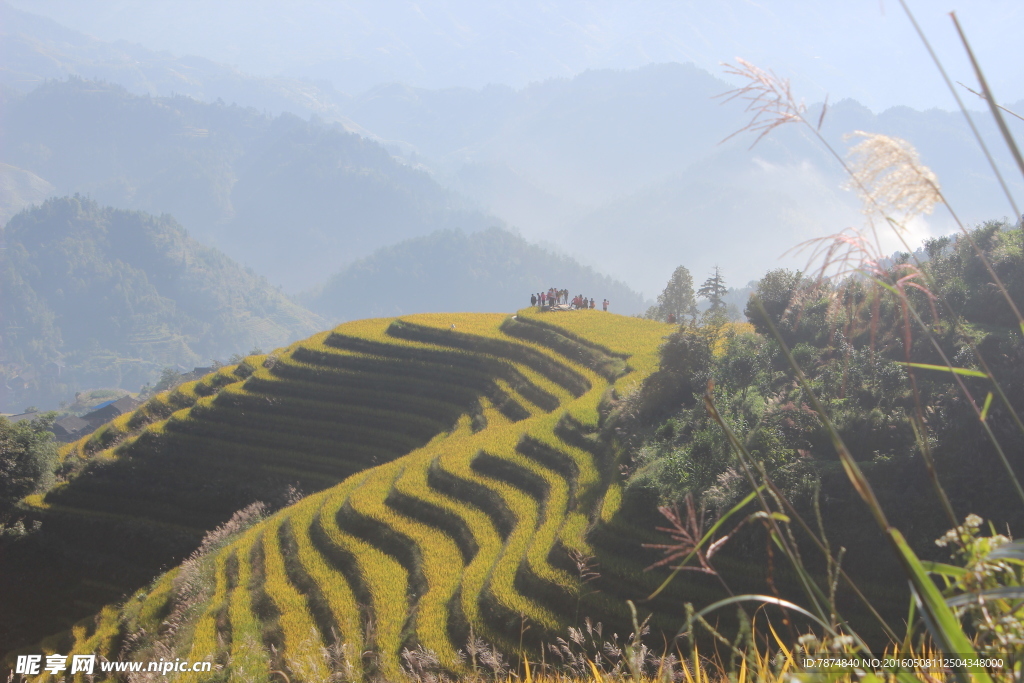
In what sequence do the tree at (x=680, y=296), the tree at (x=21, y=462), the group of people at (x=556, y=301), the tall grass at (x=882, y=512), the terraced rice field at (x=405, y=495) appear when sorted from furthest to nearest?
1. the tree at (x=680, y=296)
2. the group of people at (x=556, y=301)
3. the tree at (x=21, y=462)
4. the terraced rice field at (x=405, y=495)
5. the tall grass at (x=882, y=512)

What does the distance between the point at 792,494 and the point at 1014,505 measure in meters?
4.21

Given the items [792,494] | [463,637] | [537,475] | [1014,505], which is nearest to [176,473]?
[537,475]

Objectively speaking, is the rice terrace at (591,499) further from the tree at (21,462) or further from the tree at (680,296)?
the tree at (680,296)

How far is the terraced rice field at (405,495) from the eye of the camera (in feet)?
46.3

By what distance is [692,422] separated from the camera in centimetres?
1822

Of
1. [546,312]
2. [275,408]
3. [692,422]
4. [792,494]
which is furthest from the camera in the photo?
[546,312]

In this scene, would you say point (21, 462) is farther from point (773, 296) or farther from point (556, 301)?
point (773, 296)

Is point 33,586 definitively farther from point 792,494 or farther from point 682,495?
point 792,494

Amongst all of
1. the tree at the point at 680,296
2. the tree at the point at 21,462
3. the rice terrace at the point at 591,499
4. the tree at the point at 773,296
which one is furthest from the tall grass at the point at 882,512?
the tree at the point at 680,296

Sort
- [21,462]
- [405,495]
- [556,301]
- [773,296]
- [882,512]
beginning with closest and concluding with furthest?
[882,512] → [405,495] → [773,296] → [21,462] → [556,301]

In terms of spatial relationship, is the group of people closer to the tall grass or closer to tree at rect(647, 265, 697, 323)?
tree at rect(647, 265, 697, 323)

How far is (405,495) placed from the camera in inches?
806

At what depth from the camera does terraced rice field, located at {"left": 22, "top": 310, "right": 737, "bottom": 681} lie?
14.1m

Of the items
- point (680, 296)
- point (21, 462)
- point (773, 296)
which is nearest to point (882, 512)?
point (773, 296)
